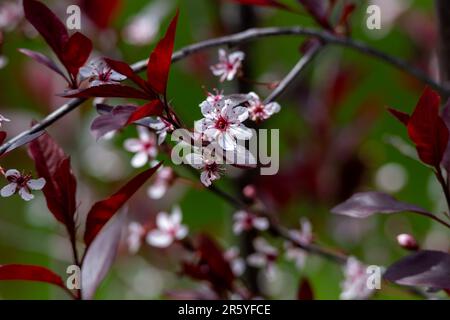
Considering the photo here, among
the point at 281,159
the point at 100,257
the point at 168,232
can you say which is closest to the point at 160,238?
the point at 168,232

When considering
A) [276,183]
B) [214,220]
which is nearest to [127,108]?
[276,183]

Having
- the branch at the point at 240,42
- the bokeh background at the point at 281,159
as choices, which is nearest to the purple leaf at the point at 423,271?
the branch at the point at 240,42

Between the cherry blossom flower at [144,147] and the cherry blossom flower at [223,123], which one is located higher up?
the cherry blossom flower at [144,147]

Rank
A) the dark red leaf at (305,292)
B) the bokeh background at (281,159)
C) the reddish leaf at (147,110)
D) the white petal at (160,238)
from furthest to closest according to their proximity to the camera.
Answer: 1. the bokeh background at (281,159)
2. the white petal at (160,238)
3. the dark red leaf at (305,292)
4. the reddish leaf at (147,110)

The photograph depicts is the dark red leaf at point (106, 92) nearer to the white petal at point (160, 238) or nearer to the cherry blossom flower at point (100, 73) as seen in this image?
the cherry blossom flower at point (100, 73)

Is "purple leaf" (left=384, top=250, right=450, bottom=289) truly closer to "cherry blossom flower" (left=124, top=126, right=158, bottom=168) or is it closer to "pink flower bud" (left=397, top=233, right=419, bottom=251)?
"pink flower bud" (left=397, top=233, right=419, bottom=251)
